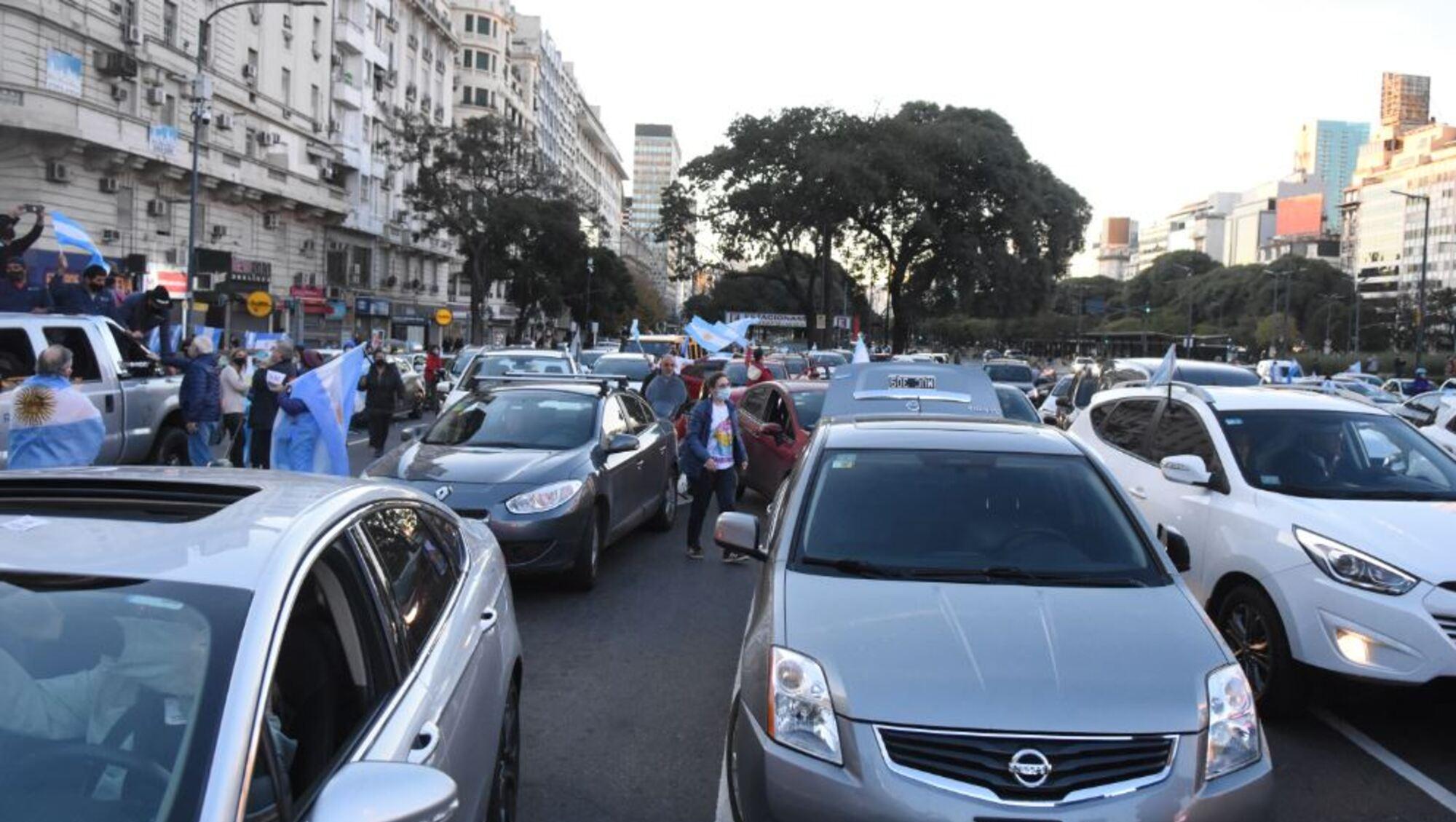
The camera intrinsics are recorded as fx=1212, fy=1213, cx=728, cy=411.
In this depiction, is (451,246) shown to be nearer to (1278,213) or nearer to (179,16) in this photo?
(179,16)

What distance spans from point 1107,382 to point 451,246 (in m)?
60.5

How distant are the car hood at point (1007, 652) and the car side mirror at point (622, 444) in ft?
16.6

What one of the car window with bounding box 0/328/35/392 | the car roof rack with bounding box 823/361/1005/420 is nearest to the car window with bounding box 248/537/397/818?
the car roof rack with bounding box 823/361/1005/420

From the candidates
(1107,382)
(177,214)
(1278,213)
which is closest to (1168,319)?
(1278,213)

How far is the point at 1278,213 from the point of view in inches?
6447

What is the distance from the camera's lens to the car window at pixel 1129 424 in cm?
827

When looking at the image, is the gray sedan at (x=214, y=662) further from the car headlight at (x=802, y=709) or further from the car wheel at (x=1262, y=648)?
the car wheel at (x=1262, y=648)

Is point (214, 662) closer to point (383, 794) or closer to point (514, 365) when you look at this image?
point (383, 794)

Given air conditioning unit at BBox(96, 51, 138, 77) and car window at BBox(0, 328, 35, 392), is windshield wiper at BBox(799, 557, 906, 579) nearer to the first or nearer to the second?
car window at BBox(0, 328, 35, 392)

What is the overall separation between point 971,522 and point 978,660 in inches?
48.0

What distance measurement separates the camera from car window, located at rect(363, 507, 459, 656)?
10.8ft

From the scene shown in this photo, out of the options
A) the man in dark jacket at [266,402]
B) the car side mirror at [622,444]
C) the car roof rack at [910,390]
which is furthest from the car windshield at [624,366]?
the car side mirror at [622,444]

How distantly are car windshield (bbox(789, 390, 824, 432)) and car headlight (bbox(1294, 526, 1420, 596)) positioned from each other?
8454 mm

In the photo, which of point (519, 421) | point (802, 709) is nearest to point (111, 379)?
point (519, 421)
